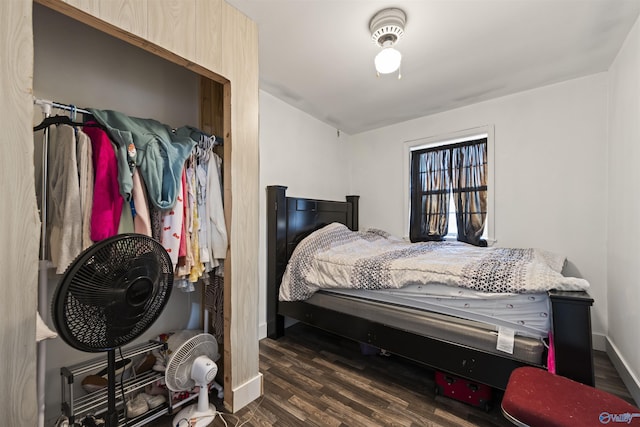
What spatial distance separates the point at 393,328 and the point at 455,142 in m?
2.43

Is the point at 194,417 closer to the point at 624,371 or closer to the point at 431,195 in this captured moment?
the point at 624,371

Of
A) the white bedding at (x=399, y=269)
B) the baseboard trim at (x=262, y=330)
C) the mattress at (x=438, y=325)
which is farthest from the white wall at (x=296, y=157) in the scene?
the mattress at (x=438, y=325)

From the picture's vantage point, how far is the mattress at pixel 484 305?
134 cm

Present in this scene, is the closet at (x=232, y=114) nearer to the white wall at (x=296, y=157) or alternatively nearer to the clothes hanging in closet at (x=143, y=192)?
the clothes hanging in closet at (x=143, y=192)

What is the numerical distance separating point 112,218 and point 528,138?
3.50 meters

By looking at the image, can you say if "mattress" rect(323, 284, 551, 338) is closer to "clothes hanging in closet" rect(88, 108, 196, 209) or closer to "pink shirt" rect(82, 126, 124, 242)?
"clothes hanging in closet" rect(88, 108, 196, 209)

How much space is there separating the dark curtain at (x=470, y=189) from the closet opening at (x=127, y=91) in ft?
8.77

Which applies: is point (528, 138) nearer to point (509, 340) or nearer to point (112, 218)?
point (509, 340)

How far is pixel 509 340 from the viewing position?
4.48 feet

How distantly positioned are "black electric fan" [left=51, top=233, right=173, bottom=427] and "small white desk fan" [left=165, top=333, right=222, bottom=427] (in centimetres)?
41

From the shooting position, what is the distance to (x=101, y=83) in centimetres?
153

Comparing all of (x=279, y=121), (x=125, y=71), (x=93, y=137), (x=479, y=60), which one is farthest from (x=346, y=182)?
(x=93, y=137)

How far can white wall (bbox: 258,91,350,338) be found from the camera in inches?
102

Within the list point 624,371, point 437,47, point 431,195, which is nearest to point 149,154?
point 437,47
